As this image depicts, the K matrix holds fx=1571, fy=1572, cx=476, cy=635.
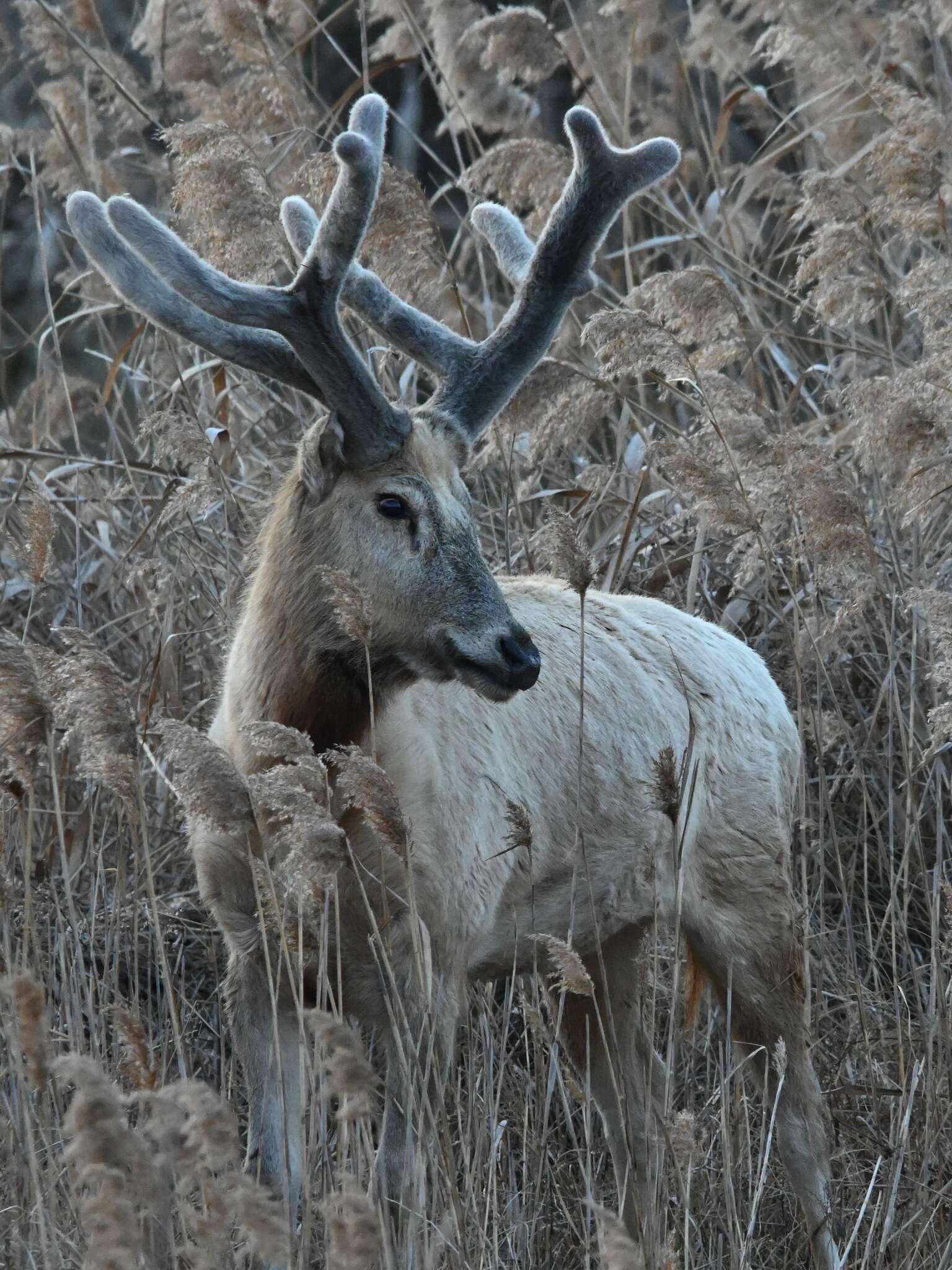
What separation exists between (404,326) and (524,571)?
5.28 ft

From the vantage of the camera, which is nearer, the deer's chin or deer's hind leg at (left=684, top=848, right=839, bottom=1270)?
the deer's chin

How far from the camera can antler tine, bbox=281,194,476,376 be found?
4.00 meters

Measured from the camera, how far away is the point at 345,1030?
213 cm

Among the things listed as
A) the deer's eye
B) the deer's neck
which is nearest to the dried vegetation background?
the deer's neck

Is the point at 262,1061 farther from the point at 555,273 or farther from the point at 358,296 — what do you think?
the point at 555,273

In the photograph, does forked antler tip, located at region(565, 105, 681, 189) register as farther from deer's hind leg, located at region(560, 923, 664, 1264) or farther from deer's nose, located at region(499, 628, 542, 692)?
deer's hind leg, located at region(560, 923, 664, 1264)

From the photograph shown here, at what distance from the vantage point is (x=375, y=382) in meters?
3.62

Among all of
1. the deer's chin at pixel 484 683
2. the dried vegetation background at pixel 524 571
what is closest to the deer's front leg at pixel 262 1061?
the dried vegetation background at pixel 524 571

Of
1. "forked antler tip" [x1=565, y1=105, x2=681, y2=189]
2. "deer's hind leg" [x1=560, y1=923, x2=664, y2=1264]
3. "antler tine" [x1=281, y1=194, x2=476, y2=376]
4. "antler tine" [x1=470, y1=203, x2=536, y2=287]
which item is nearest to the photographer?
"forked antler tip" [x1=565, y1=105, x2=681, y2=189]

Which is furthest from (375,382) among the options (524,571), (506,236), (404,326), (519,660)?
(524,571)

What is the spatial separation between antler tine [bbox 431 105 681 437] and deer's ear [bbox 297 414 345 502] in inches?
14.5

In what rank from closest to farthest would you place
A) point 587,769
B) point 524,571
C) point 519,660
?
point 519,660 → point 587,769 → point 524,571

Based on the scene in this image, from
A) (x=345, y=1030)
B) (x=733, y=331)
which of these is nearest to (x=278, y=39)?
(x=733, y=331)

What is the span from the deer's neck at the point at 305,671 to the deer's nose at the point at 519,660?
28cm
